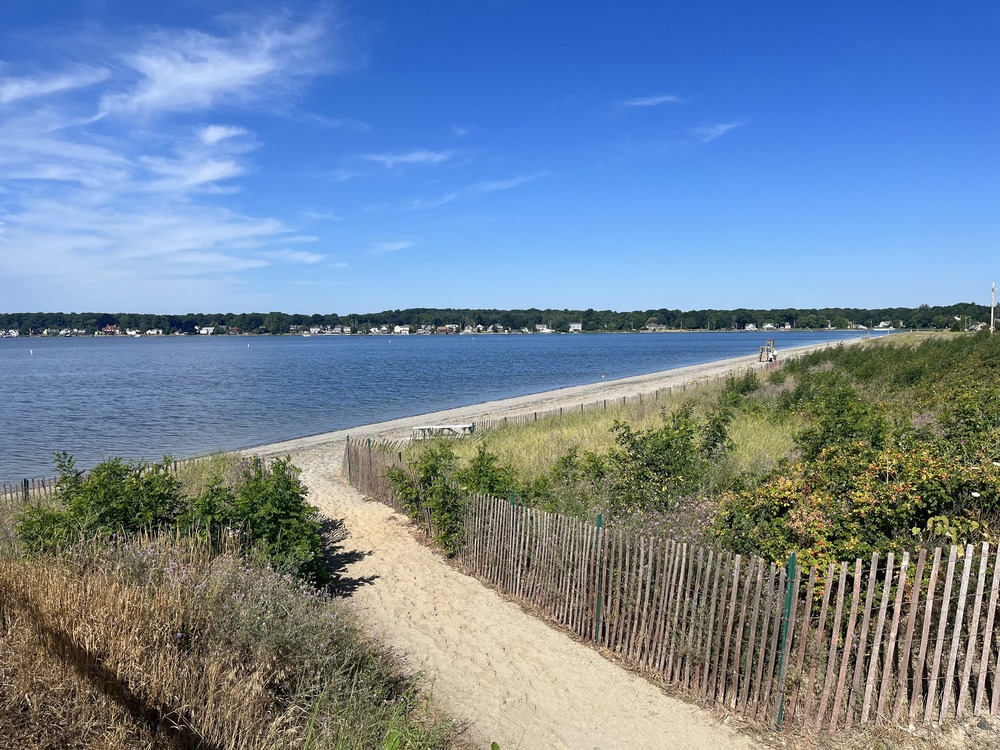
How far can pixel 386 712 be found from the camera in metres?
5.29

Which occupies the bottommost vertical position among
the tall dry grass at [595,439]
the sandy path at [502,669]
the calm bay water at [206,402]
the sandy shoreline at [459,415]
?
the calm bay water at [206,402]

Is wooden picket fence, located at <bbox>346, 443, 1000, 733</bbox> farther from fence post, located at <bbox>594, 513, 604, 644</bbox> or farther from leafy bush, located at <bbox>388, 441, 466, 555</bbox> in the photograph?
leafy bush, located at <bbox>388, 441, 466, 555</bbox>

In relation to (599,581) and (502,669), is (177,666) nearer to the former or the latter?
(502,669)

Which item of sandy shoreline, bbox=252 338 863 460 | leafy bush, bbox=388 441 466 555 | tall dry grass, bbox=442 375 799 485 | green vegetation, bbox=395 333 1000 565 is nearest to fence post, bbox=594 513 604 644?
green vegetation, bbox=395 333 1000 565

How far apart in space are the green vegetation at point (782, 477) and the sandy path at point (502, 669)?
1.20m

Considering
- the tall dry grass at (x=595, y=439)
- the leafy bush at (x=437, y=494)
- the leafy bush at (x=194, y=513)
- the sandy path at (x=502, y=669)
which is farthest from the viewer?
the tall dry grass at (x=595, y=439)

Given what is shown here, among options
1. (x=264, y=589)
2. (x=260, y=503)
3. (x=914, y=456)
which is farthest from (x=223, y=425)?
(x=914, y=456)

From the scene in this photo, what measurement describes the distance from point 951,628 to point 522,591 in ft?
15.7

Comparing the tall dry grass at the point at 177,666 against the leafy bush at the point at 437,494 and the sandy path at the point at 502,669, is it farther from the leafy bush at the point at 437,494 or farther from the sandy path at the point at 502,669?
the leafy bush at the point at 437,494

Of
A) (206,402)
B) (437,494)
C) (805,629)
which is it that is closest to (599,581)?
(805,629)

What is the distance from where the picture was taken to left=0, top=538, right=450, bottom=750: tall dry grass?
393 centimetres

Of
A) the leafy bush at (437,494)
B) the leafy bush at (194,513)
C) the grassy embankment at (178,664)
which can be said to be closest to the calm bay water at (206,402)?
the leafy bush at (437,494)

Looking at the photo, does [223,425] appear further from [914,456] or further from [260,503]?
[914,456]

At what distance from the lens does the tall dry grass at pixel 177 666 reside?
12.9 ft
